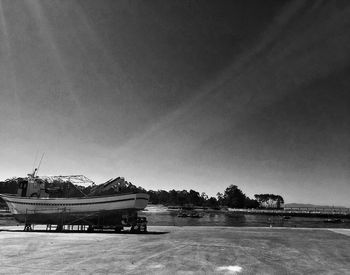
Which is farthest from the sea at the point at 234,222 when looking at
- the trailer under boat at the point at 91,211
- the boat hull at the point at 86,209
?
the trailer under boat at the point at 91,211

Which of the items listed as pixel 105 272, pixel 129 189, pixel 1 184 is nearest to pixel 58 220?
pixel 129 189

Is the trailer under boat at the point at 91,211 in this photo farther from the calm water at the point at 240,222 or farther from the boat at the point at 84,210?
the calm water at the point at 240,222

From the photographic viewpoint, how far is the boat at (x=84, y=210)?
35750 millimetres

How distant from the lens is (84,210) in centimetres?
3741

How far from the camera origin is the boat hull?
3584 centimetres

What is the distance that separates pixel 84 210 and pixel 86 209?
1.02ft

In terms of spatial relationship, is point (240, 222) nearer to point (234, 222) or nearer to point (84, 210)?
point (234, 222)

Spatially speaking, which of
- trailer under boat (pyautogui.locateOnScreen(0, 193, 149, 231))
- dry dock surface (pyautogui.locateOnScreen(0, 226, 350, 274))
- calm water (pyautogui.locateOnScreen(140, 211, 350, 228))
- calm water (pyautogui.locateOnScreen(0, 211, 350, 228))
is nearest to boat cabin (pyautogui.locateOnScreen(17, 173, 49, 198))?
trailer under boat (pyautogui.locateOnScreen(0, 193, 149, 231))

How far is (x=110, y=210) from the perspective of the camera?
120ft

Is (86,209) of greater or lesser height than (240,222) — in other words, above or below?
above

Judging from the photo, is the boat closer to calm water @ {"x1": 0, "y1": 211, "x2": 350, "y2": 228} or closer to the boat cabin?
the boat cabin

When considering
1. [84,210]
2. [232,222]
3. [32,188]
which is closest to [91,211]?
[84,210]

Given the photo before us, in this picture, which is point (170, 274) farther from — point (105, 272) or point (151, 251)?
point (151, 251)

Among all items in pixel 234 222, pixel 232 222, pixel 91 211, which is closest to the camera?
pixel 91 211
